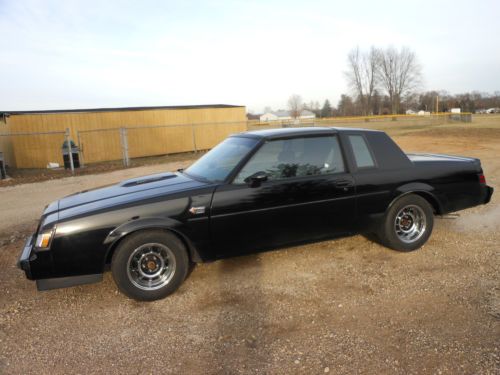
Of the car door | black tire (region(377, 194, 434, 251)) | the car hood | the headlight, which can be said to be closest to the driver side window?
the car door

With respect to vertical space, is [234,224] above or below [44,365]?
above

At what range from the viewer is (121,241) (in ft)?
11.4

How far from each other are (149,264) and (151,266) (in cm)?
3

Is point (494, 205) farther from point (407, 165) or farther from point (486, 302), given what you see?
point (486, 302)

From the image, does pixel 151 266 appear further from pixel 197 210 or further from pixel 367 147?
pixel 367 147

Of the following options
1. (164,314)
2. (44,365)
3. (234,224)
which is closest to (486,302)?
(234,224)

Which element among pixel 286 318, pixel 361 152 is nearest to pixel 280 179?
pixel 361 152

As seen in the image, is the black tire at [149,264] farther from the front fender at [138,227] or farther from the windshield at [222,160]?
the windshield at [222,160]

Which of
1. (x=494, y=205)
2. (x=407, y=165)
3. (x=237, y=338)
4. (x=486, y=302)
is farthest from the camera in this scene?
(x=494, y=205)

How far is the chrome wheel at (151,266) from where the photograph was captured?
356 centimetres

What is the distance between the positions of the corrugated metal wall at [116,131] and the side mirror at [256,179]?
568 inches

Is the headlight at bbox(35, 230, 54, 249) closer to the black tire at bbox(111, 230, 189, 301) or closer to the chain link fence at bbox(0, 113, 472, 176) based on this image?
the black tire at bbox(111, 230, 189, 301)

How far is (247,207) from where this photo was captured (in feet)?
12.5

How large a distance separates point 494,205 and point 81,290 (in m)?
6.57
